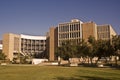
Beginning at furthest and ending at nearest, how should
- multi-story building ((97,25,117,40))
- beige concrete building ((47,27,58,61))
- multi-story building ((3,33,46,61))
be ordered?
multi-story building ((3,33,46,61))
beige concrete building ((47,27,58,61))
multi-story building ((97,25,117,40))

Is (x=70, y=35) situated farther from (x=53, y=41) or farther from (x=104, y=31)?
(x=104, y=31)

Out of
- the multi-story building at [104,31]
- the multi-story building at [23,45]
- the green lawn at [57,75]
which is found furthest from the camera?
the multi-story building at [23,45]

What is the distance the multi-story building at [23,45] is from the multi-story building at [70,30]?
122ft

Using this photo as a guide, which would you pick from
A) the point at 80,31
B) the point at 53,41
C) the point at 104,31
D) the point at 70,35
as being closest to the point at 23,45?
the point at 53,41

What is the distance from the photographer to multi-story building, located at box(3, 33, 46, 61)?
151 m

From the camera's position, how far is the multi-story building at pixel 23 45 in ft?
496

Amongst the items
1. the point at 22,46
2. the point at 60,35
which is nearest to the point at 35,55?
the point at 22,46

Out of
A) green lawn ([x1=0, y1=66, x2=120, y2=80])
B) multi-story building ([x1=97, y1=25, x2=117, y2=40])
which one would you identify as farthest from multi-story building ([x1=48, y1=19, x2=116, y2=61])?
green lawn ([x1=0, y1=66, x2=120, y2=80])

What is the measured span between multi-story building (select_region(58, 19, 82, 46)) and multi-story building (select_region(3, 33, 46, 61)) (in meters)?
37.1

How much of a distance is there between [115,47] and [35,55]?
115590 mm

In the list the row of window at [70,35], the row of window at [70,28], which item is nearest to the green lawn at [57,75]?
the row of window at [70,35]

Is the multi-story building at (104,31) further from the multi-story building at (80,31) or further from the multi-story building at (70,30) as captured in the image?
the multi-story building at (70,30)

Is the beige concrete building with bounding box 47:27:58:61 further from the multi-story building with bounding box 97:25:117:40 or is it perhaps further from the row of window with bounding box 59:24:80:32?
the multi-story building with bounding box 97:25:117:40

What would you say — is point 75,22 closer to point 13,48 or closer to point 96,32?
point 96,32
